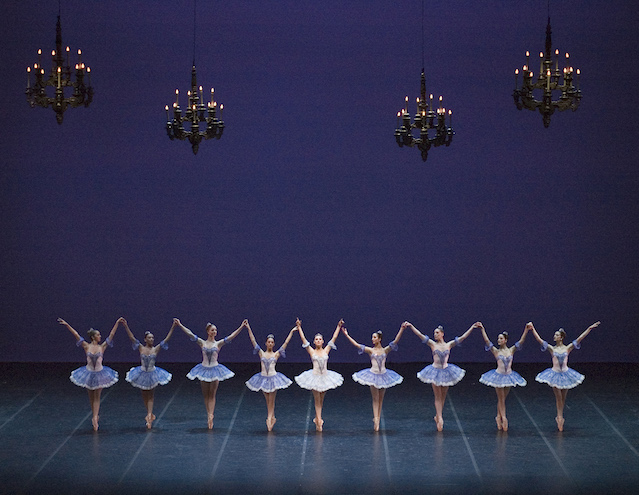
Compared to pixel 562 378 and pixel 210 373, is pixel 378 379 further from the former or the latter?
pixel 562 378

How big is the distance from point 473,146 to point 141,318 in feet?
16.6

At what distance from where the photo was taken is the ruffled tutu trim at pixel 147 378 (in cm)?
1157

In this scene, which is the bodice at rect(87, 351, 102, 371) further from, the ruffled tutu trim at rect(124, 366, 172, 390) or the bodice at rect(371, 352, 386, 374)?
the bodice at rect(371, 352, 386, 374)

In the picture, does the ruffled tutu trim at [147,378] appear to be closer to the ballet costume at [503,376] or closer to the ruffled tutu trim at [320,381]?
the ruffled tutu trim at [320,381]

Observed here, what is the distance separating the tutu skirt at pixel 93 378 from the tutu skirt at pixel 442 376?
3.35 m

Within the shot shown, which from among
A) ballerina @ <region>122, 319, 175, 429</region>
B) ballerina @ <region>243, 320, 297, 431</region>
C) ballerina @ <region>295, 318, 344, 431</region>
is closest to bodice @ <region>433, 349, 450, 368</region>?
ballerina @ <region>295, 318, 344, 431</region>

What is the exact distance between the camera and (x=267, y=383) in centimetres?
1152

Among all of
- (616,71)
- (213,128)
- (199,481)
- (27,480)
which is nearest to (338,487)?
(199,481)

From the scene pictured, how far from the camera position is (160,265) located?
574 inches

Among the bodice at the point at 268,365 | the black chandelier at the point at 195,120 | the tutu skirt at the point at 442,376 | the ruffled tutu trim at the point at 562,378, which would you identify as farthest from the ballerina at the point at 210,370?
the ruffled tutu trim at the point at 562,378

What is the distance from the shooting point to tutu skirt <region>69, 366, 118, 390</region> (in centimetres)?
1149

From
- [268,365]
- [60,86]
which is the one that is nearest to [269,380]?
[268,365]

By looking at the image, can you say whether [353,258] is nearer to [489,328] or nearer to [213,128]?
[489,328]

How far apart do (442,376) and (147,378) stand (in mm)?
3180
